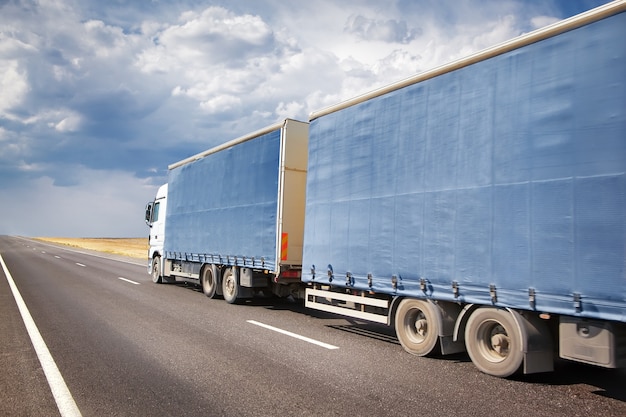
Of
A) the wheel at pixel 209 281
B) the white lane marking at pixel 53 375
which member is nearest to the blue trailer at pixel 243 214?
the wheel at pixel 209 281

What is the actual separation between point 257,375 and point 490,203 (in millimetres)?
3449

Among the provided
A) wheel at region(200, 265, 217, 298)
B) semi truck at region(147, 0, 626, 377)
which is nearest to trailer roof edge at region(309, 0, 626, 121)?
semi truck at region(147, 0, 626, 377)

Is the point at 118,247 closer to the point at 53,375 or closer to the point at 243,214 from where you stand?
the point at 243,214

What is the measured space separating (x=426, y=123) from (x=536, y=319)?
2977 mm

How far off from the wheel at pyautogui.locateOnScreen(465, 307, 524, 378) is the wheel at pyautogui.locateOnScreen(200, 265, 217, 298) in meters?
8.32

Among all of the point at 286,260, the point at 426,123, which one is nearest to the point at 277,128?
the point at 286,260

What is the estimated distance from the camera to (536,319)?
5484 millimetres

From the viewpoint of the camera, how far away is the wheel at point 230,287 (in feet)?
39.4

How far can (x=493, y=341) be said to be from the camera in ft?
19.4

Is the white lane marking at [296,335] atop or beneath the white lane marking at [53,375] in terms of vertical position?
atop

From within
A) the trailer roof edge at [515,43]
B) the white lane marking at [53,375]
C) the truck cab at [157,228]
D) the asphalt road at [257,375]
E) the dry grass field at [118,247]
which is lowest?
the white lane marking at [53,375]

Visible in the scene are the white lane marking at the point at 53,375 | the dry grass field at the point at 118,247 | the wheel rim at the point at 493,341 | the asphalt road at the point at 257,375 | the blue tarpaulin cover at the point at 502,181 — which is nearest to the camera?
the white lane marking at the point at 53,375

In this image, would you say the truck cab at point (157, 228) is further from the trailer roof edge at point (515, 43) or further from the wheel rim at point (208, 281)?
the trailer roof edge at point (515, 43)

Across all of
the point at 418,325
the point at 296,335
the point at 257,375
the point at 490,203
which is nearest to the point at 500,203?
the point at 490,203
